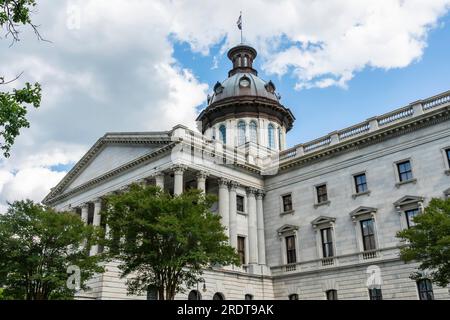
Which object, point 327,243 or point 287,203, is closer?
point 327,243

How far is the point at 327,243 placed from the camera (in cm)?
3747

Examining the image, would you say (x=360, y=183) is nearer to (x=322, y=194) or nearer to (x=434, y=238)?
(x=322, y=194)

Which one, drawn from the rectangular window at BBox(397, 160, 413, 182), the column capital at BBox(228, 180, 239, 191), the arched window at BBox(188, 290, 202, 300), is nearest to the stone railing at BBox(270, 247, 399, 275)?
the rectangular window at BBox(397, 160, 413, 182)

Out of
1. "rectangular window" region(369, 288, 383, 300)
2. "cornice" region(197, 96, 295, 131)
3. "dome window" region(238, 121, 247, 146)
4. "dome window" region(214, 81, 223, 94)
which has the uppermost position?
"dome window" region(214, 81, 223, 94)

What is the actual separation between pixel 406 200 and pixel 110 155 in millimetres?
26760

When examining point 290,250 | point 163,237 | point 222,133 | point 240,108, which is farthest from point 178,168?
point 240,108

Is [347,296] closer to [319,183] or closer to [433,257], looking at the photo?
[319,183]

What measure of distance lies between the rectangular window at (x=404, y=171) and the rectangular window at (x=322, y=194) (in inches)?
256

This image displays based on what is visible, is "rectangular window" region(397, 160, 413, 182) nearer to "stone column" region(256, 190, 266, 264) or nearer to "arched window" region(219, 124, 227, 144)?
"stone column" region(256, 190, 266, 264)

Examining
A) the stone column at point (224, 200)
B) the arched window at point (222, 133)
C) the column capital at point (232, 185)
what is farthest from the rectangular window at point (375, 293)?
the arched window at point (222, 133)

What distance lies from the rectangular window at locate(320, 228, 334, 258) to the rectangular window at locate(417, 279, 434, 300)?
727cm

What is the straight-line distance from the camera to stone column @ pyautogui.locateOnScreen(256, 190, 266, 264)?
40.3 metres
